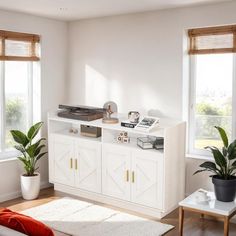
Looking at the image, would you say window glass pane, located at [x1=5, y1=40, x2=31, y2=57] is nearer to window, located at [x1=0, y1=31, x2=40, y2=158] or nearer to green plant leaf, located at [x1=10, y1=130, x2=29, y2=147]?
window, located at [x1=0, y1=31, x2=40, y2=158]

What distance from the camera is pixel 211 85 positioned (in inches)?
185

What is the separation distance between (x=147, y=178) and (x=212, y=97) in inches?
48.9

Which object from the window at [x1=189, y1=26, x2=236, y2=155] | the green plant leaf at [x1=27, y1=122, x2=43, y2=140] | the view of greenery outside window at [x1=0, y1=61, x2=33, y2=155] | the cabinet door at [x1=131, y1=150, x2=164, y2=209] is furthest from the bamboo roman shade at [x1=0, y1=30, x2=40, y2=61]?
the window at [x1=189, y1=26, x2=236, y2=155]

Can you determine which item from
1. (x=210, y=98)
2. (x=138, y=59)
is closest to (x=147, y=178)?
(x=210, y=98)

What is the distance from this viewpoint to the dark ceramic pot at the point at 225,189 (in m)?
3.97

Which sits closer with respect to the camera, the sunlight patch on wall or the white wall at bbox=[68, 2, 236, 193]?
the white wall at bbox=[68, 2, 236, 193]

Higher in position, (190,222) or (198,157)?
(198,157)

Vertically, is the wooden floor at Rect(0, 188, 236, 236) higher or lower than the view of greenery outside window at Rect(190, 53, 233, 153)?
lower

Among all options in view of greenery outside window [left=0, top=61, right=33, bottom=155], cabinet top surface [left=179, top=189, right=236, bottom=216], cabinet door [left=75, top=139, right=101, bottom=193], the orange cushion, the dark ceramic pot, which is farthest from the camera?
view of greenery outside window [left=0, top=61, right=33, bottom=155]

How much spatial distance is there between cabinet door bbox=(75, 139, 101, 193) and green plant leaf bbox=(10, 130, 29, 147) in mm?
668

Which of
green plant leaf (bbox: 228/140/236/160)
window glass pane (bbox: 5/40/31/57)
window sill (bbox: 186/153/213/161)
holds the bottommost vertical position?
window sill (bbox: 186/153/213/161)

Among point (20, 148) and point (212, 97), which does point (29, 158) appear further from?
point (212, 97)

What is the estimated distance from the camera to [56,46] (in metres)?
5.62

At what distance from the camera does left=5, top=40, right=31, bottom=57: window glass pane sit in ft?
16.6
